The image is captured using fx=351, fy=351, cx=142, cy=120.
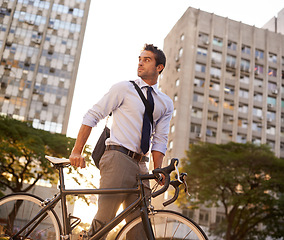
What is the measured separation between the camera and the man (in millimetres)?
2896

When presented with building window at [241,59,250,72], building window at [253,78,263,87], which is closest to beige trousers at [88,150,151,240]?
building window at [241,59,250,72]

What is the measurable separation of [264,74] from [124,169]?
182 feet

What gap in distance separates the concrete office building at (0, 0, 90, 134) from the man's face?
44400 mm

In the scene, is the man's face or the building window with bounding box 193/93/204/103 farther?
the building window with bounding box 193/93/204/103

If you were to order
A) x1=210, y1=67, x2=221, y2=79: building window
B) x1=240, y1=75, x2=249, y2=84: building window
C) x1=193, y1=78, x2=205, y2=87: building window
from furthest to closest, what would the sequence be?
x1=240, y1=75, x2=249, y2=84: building window, x1=210, y1=67, x2=221, y2=79: building window, x1=193, y1=78, x2=205, y2=87: building window

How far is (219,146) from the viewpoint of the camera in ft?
99.4

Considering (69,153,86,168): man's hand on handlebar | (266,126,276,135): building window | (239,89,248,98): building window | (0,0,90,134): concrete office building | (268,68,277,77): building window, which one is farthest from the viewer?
(268,68,277,77): building window

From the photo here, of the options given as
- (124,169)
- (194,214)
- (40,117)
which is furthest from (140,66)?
(40,117)

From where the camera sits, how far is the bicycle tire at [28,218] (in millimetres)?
3105

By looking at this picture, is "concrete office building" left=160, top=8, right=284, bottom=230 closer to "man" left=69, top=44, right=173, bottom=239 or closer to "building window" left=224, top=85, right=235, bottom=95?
"building window" left=224, top=85, right=235, bottom=95

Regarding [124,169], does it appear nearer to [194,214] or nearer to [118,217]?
[118,217]

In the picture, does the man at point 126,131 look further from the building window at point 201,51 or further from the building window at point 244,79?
the building window at point 244,79

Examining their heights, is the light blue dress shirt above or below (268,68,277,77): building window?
below

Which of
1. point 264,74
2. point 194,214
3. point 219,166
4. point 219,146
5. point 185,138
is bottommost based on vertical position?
point 194,214
